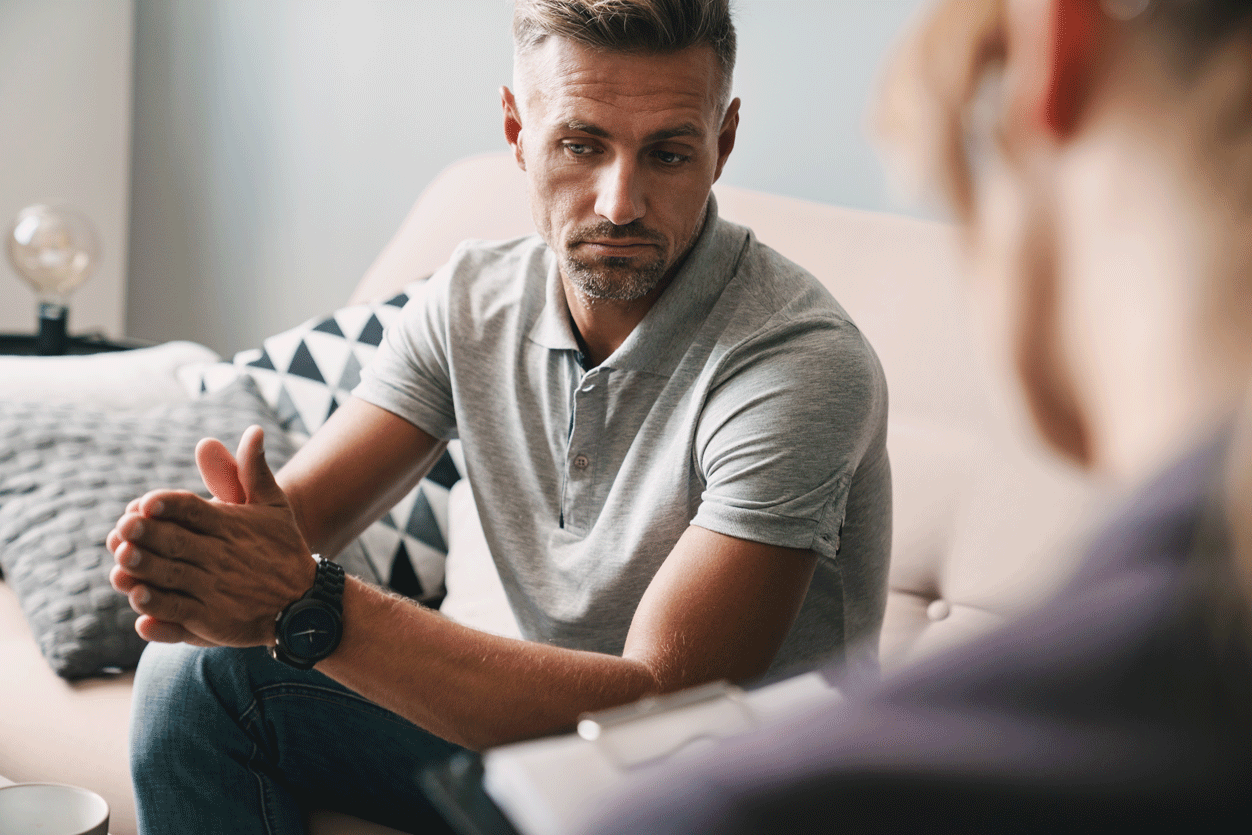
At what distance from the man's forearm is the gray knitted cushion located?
534 mm

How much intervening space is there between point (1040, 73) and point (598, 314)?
897mm

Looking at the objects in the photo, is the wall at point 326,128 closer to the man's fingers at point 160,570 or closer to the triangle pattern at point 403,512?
the triangle pattern at point 403,512

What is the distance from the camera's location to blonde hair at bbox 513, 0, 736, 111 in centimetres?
100

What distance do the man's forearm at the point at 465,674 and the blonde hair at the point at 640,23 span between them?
592mm

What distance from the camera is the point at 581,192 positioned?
1.06 m

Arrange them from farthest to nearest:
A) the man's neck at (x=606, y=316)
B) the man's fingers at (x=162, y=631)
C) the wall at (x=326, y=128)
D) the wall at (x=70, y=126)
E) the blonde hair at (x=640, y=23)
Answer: the wall at (x=70, y=126)
the wall at (x=326, y=128)
the man's neck at (x=606, y=316)
the blonde hair at (x=640, y=23)
the man's fingers at (x=162, y=631)

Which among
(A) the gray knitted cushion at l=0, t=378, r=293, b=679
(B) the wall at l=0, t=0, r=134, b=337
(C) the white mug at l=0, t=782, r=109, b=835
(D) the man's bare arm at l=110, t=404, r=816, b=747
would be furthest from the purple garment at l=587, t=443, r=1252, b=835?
(B) the wall at l=0, t=0, r=134, b=337

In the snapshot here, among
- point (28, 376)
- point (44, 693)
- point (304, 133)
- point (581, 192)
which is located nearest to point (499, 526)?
point (581, 192)

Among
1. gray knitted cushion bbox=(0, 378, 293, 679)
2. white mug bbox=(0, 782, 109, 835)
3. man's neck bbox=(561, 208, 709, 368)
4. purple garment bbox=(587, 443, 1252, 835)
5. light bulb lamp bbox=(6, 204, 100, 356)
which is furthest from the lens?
light bulb lamp bbox=(6, 204, 100, 356)

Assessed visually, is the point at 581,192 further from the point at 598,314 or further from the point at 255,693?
the point at 255,693

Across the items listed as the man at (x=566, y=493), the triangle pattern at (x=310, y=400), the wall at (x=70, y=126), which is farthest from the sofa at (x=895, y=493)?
the wall at (x=70, y=126)

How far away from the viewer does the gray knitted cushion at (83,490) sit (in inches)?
48.5

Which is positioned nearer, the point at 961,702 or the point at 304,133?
the point at 961,702

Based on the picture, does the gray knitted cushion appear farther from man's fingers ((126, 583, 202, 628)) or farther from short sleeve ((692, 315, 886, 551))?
short sleeve ((692, 315, 886, 551))
